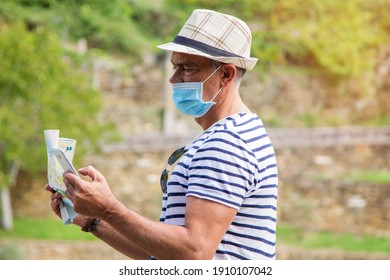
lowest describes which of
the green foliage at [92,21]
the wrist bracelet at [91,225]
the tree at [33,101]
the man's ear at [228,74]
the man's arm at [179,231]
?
the man's arm at [179,231]

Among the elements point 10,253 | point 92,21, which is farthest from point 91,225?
point 92,21

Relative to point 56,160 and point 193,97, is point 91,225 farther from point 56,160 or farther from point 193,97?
point 193,97

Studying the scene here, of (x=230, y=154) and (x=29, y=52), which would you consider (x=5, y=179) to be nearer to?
(x=29, y=52)

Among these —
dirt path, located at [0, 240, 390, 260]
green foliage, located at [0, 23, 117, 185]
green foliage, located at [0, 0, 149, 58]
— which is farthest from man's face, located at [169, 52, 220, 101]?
green foliage, located at [0, 0, 149, 58]

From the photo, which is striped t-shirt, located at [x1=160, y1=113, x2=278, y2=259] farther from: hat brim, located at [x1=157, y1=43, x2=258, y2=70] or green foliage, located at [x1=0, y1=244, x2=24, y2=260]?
green foliage, located at [x1=0, y1=244, x2=24, y2=260]

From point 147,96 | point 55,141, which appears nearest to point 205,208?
point 55,141

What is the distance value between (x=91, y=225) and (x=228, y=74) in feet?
1.48

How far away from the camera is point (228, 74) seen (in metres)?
1.79

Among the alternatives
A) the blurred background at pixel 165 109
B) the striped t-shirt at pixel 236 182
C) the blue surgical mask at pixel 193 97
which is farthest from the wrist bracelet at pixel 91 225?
the blurred background at pixel 165 109

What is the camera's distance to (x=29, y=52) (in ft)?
42.1

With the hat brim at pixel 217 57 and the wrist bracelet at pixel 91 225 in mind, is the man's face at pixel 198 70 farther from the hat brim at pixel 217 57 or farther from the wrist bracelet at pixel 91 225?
the wrist bracelet at pixel 91 225

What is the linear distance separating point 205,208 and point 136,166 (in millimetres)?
12883

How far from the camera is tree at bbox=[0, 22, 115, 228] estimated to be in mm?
12938

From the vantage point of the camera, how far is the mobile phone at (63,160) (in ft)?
5.52
